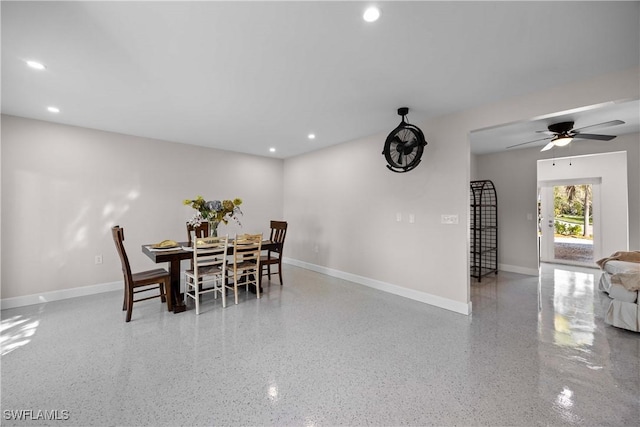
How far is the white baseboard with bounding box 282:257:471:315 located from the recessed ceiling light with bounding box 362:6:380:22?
313 centimetres

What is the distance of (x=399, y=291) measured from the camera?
3.86 metres

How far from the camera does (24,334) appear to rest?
2588 millimetres

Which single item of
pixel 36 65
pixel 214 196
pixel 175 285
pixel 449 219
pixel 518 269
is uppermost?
pixel 36 65

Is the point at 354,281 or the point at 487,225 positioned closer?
the point at 354,281

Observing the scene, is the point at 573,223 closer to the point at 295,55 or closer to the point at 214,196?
the point at 295,55

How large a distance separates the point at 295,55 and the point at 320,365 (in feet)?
8.23

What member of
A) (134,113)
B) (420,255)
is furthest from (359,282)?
(134,113)

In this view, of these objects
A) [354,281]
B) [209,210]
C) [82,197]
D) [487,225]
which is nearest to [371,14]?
[209,210]

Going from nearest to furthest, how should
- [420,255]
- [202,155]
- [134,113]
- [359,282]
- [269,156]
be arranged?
[134,113]
[420,255]
[359,282]
[202,155]
[269,156]

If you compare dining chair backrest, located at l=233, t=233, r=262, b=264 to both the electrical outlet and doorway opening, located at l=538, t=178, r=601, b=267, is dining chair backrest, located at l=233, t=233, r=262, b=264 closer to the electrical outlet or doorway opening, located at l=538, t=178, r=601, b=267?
the electrical outlet

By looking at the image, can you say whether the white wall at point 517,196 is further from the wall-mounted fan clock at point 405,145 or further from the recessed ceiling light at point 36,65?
the recessed ceiling light at point 36,65

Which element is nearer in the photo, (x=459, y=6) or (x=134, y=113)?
(x=459, y=6)

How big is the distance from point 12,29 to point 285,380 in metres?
3.12

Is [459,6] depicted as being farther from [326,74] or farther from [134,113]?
[134,113]
